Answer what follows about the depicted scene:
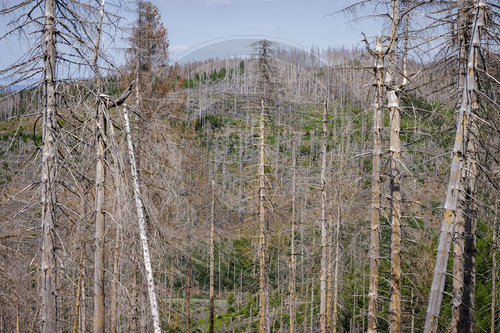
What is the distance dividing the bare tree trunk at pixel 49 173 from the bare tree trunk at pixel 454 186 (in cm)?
553

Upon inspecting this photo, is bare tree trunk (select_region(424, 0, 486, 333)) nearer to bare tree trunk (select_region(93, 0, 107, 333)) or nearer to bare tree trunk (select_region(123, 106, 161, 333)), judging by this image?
bare tree trunk (select_region(123, 106, 161, 333))

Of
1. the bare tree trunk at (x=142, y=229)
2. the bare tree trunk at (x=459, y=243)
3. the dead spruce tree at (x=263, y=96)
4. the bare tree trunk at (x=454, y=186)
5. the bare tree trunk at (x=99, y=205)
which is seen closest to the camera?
the bare tree trunk at (x=99, y=205)

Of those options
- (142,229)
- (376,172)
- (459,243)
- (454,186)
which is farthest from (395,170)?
(142,229)

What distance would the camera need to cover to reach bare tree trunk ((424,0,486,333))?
584cm

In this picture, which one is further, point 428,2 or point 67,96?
point 428,2

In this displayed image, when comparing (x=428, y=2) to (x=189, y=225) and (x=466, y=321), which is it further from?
(x=189, y=225)

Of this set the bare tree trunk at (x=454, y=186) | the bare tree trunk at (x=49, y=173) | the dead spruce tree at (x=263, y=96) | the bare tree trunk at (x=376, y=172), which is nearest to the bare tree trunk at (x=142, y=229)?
the bare tree trunk at (x=49, y=173)

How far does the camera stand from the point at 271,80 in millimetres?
13266

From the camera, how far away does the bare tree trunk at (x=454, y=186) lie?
584cm

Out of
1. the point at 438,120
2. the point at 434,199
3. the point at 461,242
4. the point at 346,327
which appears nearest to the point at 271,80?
the point at 438,120

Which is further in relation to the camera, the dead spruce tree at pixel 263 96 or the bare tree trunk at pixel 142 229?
the dead spruce tree at pixel 263 96

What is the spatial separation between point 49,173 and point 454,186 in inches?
231

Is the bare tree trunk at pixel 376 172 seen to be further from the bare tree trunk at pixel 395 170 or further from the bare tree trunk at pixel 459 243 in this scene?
the bare tree trunk at pixel 459 243

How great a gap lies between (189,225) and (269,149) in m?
7.35
